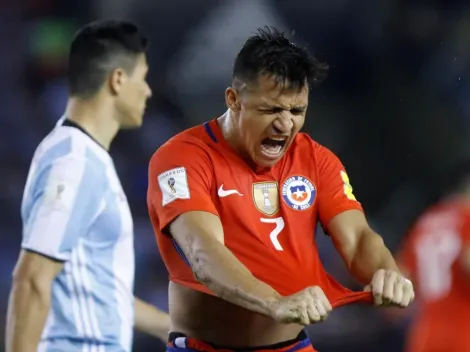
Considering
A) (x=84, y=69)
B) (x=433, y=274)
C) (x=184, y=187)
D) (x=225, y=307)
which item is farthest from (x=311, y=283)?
(x=433, y=274)

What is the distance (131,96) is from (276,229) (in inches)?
19.1

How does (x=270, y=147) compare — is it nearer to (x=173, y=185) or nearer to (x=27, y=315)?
(x=173, y=185)

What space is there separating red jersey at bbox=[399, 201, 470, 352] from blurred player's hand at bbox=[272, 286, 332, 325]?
1.55m

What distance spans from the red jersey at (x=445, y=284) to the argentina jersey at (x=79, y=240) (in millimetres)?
1520

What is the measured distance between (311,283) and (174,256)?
0.35m

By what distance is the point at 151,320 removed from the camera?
2445mm

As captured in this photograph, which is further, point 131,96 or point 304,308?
point 131,96

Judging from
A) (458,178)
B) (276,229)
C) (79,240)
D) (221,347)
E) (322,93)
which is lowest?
(221,347)

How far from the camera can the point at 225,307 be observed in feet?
7.82

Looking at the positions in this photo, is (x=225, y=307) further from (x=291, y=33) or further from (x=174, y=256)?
(x=291, y=33)

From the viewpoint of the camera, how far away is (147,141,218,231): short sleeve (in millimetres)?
2273

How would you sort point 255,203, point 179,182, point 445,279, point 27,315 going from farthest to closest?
point 445,279, point 255,203, point 179,182, point 27,315

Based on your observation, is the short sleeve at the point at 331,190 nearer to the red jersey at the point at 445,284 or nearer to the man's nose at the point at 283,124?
the man's nose at the point at 283,124

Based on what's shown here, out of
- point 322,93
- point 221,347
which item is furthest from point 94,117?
point 322,93
